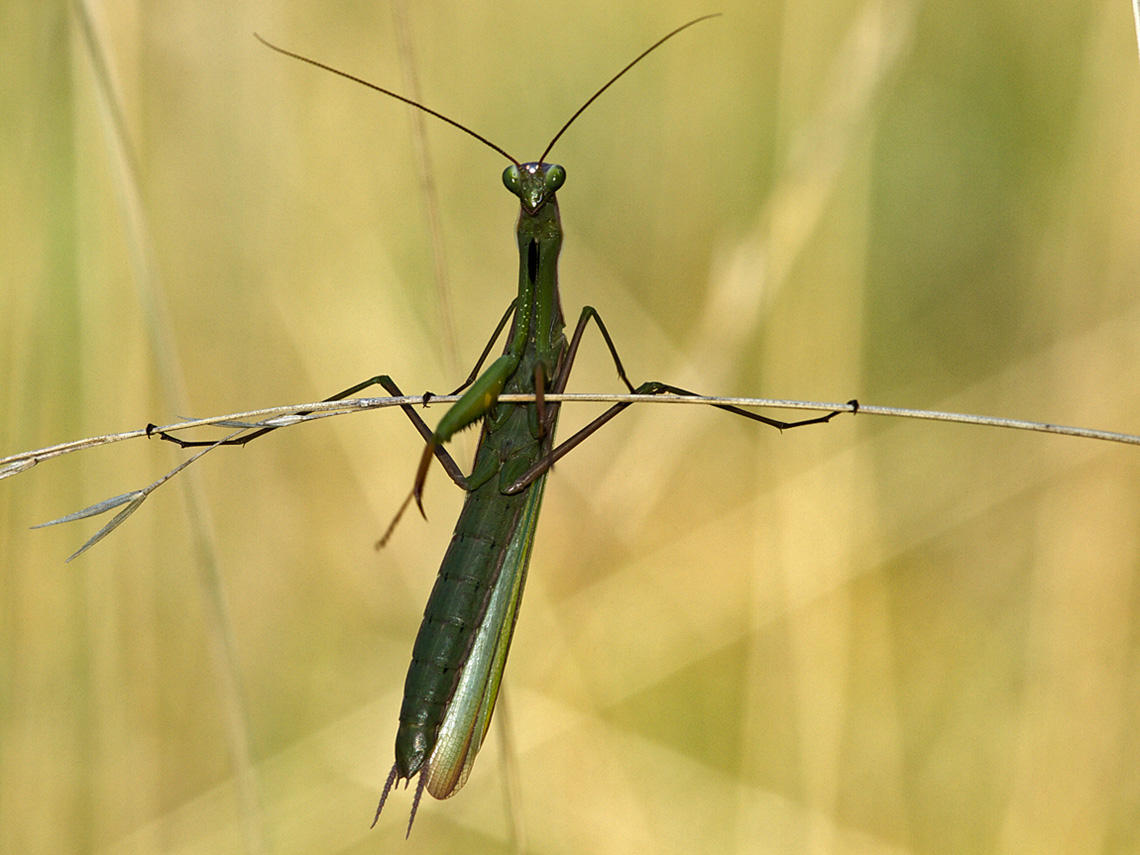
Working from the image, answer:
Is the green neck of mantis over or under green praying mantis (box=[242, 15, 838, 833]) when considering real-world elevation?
over

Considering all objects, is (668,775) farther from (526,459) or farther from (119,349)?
(119,349)

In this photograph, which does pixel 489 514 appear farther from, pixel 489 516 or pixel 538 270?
pixel 538 270

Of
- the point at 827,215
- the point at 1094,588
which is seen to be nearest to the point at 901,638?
the point at 1094,588

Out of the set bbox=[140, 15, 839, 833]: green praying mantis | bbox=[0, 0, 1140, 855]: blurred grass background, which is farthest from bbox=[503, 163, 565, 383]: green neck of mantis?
bbox=[0, 0, 1140, 855]: blurred grass background

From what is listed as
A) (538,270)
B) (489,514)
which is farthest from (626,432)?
(489,514)

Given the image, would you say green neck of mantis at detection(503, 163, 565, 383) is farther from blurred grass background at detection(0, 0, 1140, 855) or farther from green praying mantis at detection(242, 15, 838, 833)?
blurred grass background at detection(0, 0, 1140, 855)

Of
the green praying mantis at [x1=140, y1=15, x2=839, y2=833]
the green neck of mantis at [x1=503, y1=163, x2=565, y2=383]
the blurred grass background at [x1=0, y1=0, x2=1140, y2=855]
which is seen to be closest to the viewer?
the green praying mantis at [x1=140, y1=15, x2=839, y2=833]

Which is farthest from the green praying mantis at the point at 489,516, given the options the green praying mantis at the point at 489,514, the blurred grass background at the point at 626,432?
the blurred grass background at the point at 626,432

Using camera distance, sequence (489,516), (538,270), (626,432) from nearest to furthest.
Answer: (489,516) < (538,270) < (626,432)

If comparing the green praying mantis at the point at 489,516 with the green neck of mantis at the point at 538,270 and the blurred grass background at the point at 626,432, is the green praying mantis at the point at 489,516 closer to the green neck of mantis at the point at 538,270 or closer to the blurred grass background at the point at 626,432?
the green neck of mantis at the point at 538,270
